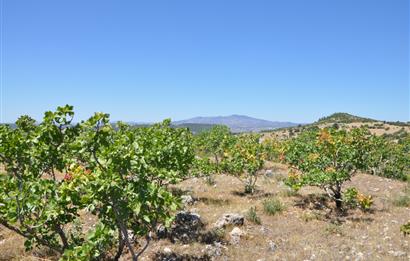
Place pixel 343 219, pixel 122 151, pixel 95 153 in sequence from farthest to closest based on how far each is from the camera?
1. pixel 343 219
2. pixel 95 153
3. pixel 122 151

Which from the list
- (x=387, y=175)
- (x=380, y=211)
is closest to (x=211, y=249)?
(x=380, y=211)

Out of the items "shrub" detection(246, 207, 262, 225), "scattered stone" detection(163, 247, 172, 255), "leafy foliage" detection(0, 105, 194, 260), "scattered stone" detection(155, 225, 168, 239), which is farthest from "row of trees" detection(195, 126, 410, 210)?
"leafy foliage" detection(0, 105, 194, 260)

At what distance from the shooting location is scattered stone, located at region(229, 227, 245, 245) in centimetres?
1130

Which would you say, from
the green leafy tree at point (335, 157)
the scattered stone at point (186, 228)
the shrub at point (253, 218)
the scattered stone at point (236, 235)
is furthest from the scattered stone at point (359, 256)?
the scattered stone at point (186, 228)

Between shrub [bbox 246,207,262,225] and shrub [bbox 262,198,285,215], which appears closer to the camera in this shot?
shrub [bbox 246,207,262,225]

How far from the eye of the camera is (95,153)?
621 cm

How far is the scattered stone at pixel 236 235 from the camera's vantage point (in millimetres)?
11297

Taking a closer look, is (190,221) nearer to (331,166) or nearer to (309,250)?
(309,250)

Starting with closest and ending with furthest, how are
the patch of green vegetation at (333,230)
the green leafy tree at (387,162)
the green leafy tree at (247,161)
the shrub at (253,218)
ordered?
the patch of green vegetation at (333,230)
the shrub at (253,218)
the green leafy tree at (247,161)
the green leafy tree at (387,162)

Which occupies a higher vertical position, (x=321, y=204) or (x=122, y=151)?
(x=122, y=151)

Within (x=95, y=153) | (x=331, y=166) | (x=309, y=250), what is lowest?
(x=309, y=250)

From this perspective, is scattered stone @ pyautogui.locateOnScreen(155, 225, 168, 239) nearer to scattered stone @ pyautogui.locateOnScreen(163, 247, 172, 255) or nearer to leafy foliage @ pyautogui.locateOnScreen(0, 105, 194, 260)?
scattered stone @ pyautogui.locateOnScreen(163, 247, 172, 255)

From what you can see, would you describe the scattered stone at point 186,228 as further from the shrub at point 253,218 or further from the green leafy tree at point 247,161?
the green leafy tree at point 247,161

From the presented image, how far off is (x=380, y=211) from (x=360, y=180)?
8.74m
